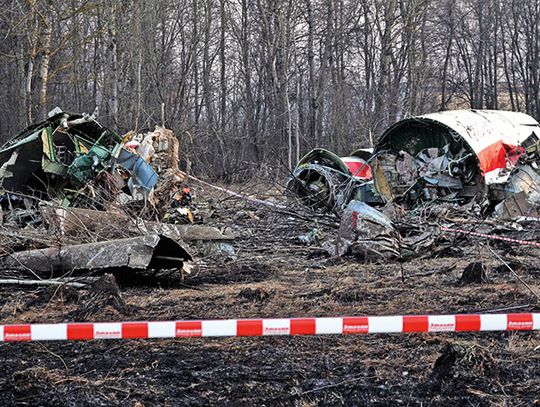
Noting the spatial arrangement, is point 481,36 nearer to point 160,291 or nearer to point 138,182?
point 138,182

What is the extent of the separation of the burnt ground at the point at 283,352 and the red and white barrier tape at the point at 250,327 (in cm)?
34

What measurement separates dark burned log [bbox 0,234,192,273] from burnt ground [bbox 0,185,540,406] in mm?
288

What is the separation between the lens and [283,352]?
173 inches

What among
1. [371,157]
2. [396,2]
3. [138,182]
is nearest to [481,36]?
[396,2]

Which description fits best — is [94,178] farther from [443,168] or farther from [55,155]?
[443,168]

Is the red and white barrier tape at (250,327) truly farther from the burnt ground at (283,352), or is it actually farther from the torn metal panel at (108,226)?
the torn metal panel at (108,226)

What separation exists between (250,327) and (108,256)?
3376mm

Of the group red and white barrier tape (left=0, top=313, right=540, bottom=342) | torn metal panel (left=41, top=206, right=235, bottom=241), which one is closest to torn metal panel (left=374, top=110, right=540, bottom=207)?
torn metal panel (left=41, top=206, right=235, bottom=241)

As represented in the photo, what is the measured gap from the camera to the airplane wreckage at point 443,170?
11.7 m

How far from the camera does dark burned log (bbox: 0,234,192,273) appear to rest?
6.54 m

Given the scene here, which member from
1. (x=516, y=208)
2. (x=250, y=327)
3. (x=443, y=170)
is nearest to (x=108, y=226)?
(x=250, y=327)

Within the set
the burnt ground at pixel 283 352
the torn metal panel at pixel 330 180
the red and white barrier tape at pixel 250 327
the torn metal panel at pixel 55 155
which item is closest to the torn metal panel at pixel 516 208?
the torn metal panel at pixel 330 180

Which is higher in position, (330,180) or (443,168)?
(443,168)

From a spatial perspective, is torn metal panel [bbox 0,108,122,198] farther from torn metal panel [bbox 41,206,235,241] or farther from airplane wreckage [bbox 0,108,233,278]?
torn metal panel [bbox 41,206,235,241]
